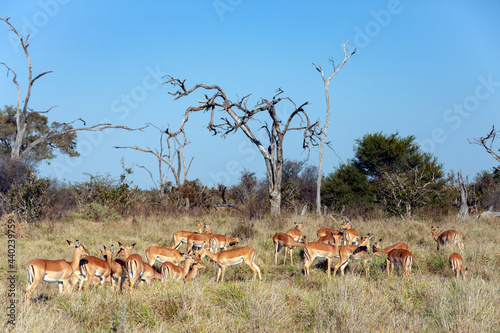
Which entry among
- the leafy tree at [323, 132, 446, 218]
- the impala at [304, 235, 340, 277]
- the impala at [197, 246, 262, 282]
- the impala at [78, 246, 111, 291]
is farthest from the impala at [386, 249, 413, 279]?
the leafy tree at [323, 132, 446, 218]

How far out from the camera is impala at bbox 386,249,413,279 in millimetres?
8720

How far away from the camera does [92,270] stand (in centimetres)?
746

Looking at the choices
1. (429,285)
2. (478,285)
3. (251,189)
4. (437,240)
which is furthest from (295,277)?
(251,189)

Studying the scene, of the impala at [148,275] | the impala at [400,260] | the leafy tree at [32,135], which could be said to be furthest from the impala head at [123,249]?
the leafy tree at [32,135]

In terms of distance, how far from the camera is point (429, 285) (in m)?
7.45

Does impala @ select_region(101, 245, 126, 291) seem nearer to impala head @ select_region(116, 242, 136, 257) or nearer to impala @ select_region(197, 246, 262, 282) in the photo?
impala head @ select_region(116, 242, 136, 257)

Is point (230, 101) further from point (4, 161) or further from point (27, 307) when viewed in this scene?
point (27, 307)

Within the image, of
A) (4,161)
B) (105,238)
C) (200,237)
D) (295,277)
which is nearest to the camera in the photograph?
(295,277)

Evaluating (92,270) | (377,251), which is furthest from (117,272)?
(377,251)

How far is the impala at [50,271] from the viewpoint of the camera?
6672 mm

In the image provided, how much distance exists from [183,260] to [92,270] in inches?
89.9

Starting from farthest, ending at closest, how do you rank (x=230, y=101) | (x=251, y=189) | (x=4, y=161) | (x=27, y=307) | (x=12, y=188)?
(x=251, y=189)
(x=230, y=101)
(x=4, y=161)
(x=12, y=188)
(x=27, y=307)

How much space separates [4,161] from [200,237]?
11.5 m

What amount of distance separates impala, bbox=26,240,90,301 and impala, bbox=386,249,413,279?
18.5 feet
